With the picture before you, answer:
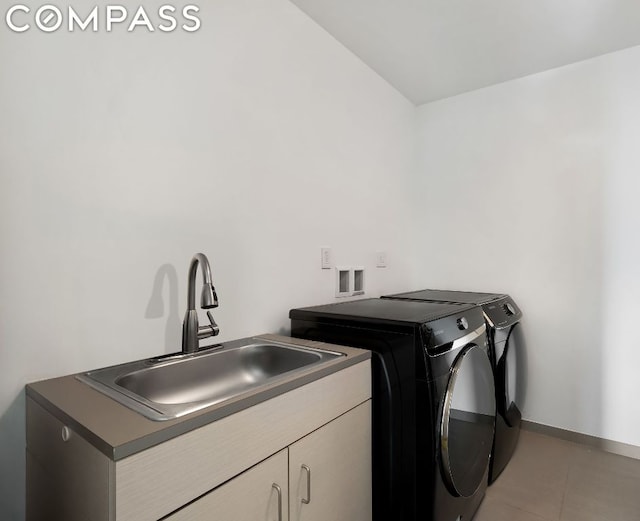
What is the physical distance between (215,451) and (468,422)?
1.11 m

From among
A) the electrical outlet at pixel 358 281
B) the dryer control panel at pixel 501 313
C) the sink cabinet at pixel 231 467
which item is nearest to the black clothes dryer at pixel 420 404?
the sink cabinet at pixel 231 467

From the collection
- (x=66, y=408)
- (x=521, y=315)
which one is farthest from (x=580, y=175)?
(x=66, y=408)

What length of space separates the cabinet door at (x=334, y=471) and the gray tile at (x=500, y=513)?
2.26ft

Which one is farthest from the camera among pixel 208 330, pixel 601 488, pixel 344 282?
pixel 344 282

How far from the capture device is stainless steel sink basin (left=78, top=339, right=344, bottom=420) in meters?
0.87

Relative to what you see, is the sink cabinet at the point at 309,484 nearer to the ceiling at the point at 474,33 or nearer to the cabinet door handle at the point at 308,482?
the cabinet door handle at the point at 308,482

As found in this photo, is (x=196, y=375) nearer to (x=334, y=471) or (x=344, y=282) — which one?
(x=334, y=471)

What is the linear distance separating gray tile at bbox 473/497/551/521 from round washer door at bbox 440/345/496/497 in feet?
0.52

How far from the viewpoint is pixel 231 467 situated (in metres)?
0.84

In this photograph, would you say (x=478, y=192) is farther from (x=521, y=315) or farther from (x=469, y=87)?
(x=521, y=315)

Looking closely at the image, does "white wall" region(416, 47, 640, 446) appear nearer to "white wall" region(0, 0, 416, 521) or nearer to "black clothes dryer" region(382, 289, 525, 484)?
"black clothes dryer" region(382, 289, 525, 484)

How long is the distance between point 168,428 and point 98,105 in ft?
3.24

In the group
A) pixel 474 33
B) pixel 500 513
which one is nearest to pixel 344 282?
pixel 500 513

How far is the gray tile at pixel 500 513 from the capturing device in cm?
165
